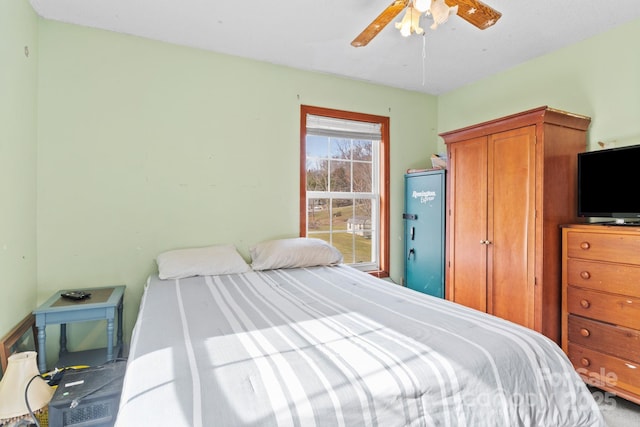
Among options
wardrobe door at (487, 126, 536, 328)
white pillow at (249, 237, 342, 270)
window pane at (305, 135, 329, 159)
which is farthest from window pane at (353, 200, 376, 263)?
wardrobe door at (487, 126, 536, 328)

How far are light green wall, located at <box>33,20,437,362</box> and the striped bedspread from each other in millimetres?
1091

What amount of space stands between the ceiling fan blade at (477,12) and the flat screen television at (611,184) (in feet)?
4.26

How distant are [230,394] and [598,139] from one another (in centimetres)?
305

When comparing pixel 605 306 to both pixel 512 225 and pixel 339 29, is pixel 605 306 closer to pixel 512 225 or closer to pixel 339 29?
pixel 512 225

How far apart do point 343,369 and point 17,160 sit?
2264mm

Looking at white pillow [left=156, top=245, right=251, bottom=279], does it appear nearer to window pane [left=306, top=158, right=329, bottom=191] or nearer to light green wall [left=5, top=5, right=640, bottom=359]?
light green wall [left=5, top=5, right=640, bottom=359]

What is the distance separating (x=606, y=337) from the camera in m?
2.07

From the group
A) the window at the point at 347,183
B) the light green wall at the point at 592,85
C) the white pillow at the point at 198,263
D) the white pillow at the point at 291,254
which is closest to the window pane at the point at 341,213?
the window at the point at 347,183

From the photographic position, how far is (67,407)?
1.46m

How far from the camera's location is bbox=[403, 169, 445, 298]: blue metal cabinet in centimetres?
324

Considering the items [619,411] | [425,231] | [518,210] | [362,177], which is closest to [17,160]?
[362,177]

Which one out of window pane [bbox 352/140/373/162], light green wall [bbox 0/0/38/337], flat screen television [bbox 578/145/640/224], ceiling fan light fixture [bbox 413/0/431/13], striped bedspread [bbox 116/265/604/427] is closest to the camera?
striped bedspread [bbox 116/265/604/427]

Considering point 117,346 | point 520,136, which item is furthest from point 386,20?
point 117,346

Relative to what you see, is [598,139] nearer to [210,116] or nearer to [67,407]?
[210,116]
